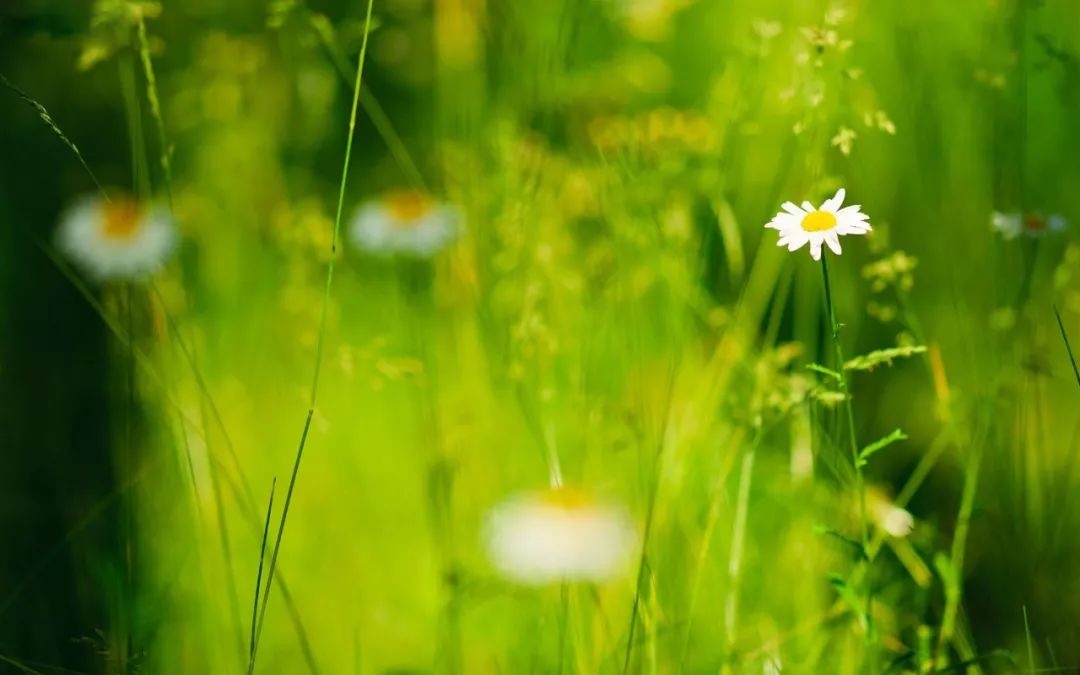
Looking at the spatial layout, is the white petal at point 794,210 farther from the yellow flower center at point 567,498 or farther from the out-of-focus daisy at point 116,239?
the out-of-focus daisy at point 116,239

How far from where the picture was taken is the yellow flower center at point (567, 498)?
1054mm

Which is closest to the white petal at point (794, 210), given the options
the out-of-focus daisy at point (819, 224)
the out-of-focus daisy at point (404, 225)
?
the out-of-focus daisy at point (819, 224)

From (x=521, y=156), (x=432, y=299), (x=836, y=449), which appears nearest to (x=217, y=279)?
(x=432, y=299)

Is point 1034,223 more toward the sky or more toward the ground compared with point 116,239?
more toward the ground

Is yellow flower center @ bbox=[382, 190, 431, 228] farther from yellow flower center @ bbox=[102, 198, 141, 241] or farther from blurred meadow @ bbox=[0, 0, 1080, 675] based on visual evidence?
yellow flower center @ bbox=[102, 198, 141, 241]

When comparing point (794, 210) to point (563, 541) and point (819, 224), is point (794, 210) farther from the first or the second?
point (563, 541)

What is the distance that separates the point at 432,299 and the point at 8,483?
564 millimetres

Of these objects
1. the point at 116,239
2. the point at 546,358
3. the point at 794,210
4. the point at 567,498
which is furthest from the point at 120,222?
the point at 794,210

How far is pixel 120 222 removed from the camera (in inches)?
58.0

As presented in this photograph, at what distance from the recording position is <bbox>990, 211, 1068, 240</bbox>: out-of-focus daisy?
1013 mm

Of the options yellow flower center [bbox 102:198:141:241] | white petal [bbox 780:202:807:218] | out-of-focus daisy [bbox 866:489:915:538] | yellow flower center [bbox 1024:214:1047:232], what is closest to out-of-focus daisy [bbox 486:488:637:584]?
out-of-focus daisy [bbox 866:489:915:538]

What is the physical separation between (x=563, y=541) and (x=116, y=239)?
82 centimetres

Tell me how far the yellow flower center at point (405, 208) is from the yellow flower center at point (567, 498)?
0.56 m

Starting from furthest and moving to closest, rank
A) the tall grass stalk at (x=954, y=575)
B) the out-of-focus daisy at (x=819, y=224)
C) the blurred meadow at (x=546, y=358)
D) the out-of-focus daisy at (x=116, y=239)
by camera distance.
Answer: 1. the out-of-focus daisy at (x=116, y=239)
2. the blurred meadow at (x=546, y=358)
3. the tall grass stalk at (x=954, y=575)
4. the out-of-focus daisy at (x=819, y=224)
